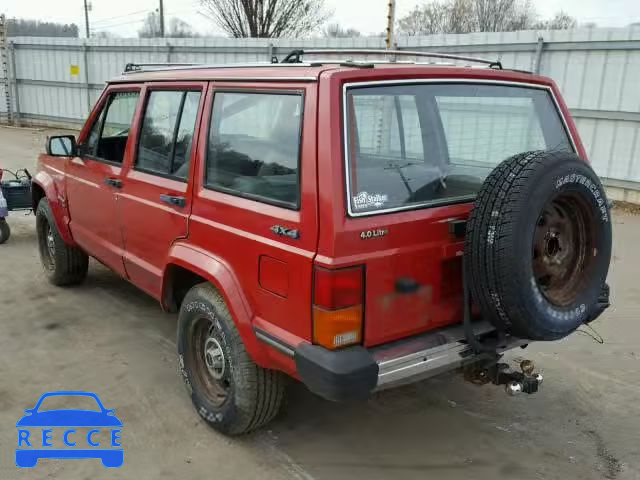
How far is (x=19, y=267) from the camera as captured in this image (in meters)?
5.97

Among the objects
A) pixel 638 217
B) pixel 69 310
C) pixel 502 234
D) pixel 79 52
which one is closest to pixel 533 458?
pixel 502 234

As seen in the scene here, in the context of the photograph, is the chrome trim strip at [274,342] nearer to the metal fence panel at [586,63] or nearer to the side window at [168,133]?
the side window at [168,133]

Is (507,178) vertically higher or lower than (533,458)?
higher

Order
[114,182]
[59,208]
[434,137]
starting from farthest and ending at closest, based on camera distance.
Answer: [59,208] → [114,182] → [434,137]

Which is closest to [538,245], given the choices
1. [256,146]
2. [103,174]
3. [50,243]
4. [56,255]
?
[256,146]

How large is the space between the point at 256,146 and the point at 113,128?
184 centimetres

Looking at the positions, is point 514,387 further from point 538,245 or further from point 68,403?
point 68,403

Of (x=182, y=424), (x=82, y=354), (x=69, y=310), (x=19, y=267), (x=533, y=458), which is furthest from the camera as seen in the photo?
(x=19, y=267)

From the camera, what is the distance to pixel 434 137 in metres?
3.00

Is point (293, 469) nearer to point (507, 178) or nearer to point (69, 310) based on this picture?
point (507, 178)

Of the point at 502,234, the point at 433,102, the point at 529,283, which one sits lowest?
the point at 529,283

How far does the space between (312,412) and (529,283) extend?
158cm

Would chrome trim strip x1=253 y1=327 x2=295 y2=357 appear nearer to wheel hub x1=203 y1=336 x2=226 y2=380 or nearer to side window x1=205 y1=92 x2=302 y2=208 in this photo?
wheel hub x1=203 y1=336 x2=226 y2=380

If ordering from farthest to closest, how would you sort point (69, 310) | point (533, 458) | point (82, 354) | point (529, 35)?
point (529, 35) < point (69, 310) < point (82, 354) < point (533, 458)
